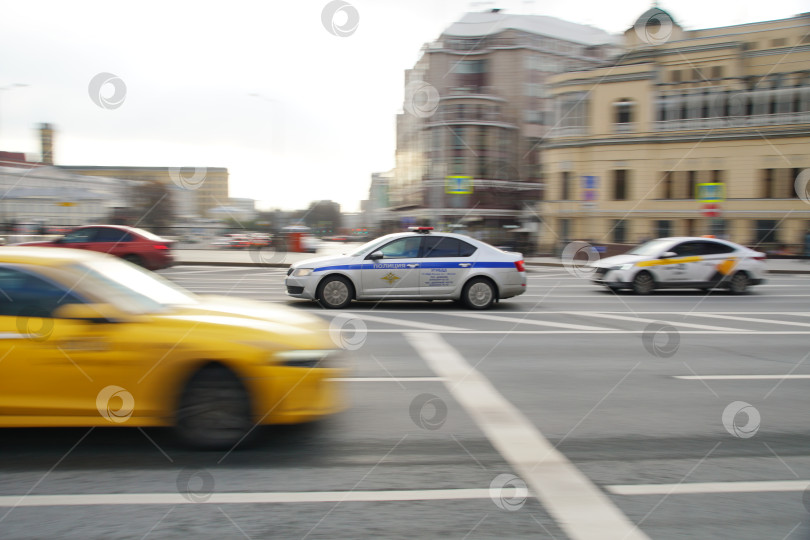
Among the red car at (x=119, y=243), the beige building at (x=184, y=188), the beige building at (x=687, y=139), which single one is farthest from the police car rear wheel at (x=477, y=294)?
the beige building at (x=184, y=188)

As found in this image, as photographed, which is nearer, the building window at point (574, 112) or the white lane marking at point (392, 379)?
the white lane marking at point (392, 379)

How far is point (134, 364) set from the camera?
4.33 metres

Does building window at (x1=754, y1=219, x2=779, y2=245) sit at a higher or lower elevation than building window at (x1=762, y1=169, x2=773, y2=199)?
lower

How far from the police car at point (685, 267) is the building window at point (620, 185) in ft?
80.4

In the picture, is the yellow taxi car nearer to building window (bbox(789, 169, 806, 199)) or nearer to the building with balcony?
building window (bbox(789, 169, 806, 199))

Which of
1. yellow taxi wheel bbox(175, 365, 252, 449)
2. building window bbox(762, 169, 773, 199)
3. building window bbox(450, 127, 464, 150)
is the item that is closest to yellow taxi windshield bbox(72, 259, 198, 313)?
yellow taxi wheel bbox(175, 365, 252, 449)

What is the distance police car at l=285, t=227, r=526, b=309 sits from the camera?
12.0 m

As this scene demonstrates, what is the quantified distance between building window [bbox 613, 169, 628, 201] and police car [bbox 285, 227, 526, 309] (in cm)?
3005

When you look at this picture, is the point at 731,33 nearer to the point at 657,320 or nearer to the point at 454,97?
the point at 454,97

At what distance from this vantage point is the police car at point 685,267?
1568 cm

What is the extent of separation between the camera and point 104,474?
4.11 m

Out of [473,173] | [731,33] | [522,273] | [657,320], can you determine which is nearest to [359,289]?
[522,273]

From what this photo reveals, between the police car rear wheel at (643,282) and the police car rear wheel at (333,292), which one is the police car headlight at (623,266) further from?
the police car rear wheel at (333,292)

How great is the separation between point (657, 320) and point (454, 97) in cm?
4843
